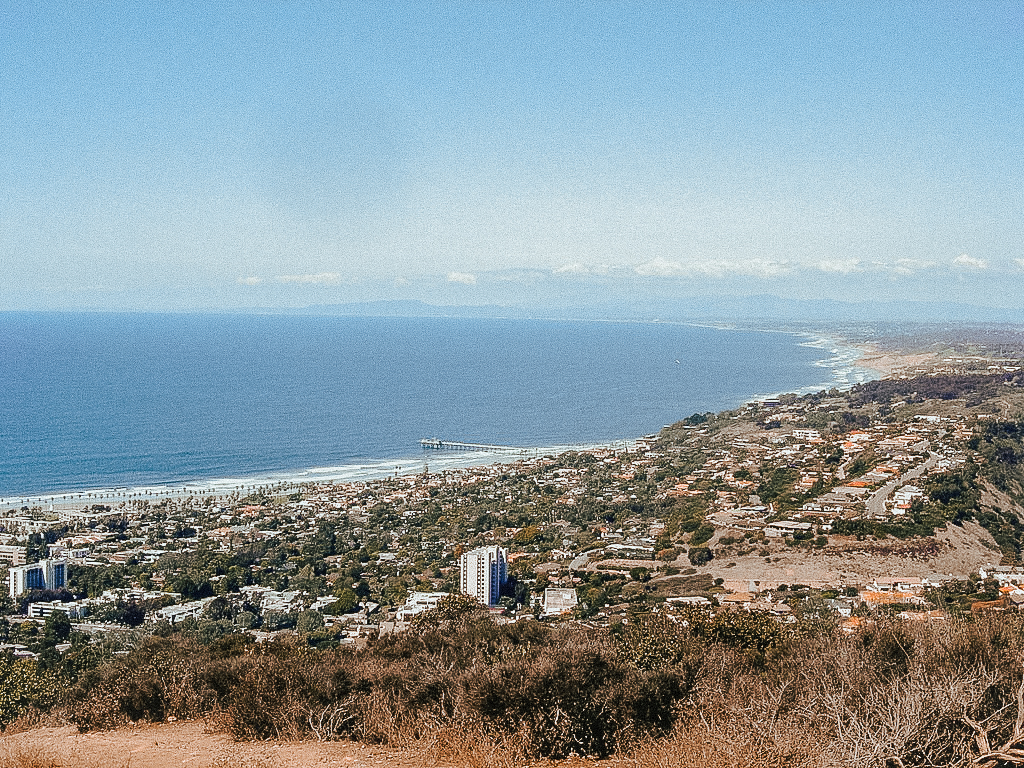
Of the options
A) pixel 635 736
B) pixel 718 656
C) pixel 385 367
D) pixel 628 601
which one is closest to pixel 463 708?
pixel 635 736

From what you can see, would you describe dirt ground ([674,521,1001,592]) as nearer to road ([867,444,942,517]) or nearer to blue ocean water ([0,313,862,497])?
road ([867,444,942,517])

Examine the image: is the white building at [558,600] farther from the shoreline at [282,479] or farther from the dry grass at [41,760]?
the shoreline at [282,479]

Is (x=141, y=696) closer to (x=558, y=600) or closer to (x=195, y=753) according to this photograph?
(x=195, y=753)

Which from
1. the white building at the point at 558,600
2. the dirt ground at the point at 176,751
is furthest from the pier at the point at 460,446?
the dirt ground at the point at 176,751

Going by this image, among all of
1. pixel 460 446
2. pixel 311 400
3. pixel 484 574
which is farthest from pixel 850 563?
pixel 311 400

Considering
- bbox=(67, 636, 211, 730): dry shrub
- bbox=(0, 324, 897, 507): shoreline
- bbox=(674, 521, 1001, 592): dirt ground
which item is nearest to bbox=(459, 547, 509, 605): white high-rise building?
bbox=(674, 521, 1001, 592): dirt ground
